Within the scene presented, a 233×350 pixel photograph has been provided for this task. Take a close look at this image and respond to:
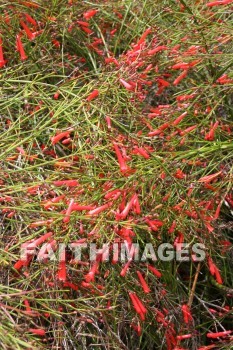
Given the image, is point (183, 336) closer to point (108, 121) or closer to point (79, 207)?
point (79, 207)

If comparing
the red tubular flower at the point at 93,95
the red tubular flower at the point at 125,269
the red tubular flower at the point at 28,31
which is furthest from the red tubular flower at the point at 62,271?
the red tubular flower at the point at 28,31

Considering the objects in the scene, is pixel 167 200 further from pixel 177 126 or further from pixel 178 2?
pixel 178 2

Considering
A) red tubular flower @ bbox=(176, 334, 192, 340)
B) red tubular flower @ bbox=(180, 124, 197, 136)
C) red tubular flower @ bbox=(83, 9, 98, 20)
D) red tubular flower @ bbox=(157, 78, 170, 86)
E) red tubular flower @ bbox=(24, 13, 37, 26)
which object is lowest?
red tubular flower @ bbox=(176, 334, 192, 340)

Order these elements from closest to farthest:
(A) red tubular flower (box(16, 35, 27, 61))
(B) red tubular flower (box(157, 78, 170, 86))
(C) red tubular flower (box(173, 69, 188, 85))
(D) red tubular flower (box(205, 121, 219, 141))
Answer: (D) red tubular flower (box(205, 121, 219, 141)) < (A) red tubular flower (box(16, 35, 27, 61)) < (C) red tubular flower (box(173, 69, 188, 85)) < (B) red tubular flower (box(157, 78, 170, 86))

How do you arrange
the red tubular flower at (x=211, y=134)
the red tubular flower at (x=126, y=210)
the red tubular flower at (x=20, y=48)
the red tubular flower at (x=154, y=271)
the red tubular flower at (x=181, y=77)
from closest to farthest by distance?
the red tubular flower at (x=126, y=210) → the red tubular flower at (x=154, y=271) → the red tubular flower at (x=211, y=134) → the red tubular flower at (x=20, y=48) → the red tubular flower at (x=181, y=77)

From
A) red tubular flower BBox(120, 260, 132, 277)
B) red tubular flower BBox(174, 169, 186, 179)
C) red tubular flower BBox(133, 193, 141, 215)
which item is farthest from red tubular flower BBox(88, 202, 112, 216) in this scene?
red tubular flower BBox(174, 169, 186, 179)

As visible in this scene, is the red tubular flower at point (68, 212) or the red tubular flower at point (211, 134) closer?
the red tubular flower at point (68, 212)

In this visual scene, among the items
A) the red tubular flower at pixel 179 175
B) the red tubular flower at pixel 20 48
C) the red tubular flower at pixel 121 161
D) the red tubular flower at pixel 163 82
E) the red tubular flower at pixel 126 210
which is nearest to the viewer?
the red tubular flower at pixel 126 210

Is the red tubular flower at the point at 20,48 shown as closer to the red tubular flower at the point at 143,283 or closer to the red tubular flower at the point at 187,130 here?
the red tubular flower at the point at 187,130

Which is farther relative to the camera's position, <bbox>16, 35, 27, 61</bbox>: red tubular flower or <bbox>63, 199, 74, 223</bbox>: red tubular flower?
<bbox>16, 35, 27, 61</bbox>: red tubular flower

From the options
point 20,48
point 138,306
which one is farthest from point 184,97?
point 138,306

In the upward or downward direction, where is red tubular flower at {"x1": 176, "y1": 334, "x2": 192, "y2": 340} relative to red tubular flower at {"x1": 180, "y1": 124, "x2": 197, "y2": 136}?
downward

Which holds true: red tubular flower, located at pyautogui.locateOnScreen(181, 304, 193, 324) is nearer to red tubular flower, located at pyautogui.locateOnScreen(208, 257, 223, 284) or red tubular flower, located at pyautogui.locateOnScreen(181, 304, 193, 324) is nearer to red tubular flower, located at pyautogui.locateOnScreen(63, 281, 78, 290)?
red tubular flower, located at pyautogui.locateOnScreen(208, 257, 223, 284)
